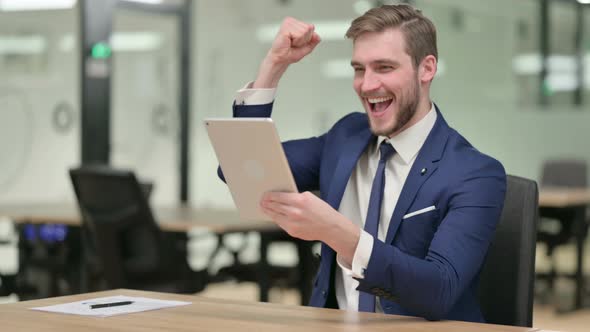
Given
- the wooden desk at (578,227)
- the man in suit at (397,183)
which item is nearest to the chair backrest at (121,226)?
the man in suit at (397,183)

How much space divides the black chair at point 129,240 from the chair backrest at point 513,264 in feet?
7.37

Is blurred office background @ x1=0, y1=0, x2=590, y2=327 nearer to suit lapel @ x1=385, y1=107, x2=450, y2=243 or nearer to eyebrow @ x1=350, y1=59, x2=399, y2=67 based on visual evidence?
eyebrow @ x1=350, y1=59, x2=399, y2=67

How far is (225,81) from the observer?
7.99m

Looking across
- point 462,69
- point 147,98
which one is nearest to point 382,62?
point 462,69

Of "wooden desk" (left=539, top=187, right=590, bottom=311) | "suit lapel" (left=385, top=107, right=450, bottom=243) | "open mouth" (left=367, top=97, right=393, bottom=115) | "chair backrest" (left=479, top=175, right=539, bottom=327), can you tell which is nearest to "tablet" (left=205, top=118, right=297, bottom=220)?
"suit lapel" (left=385, top=107, right=450, bottom=243)

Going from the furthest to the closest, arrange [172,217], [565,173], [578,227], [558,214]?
[565,173] → [558,214] → [578,227] → [172,217]

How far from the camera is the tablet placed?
193 cm

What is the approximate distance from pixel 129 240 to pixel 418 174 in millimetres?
2392

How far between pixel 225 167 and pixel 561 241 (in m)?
5.28

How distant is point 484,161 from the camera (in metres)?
2.38

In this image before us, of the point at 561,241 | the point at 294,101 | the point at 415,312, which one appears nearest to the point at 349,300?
the point at 415,312

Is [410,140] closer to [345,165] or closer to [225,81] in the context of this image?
[345,165]

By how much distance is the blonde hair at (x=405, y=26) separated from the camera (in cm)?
248

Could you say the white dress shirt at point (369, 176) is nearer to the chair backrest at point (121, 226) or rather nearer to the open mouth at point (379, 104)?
the open mouth at point (379, 104)
